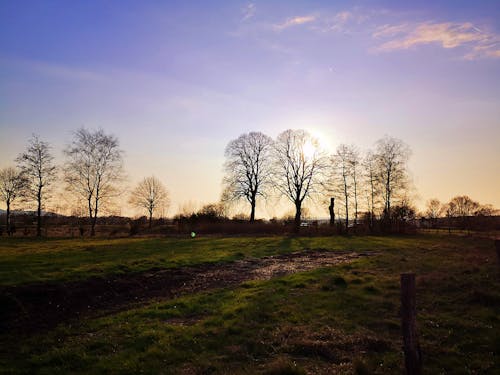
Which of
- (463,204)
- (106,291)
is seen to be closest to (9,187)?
(106,291)

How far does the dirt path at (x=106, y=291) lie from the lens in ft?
37.9

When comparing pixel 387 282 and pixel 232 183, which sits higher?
pixel 232 183

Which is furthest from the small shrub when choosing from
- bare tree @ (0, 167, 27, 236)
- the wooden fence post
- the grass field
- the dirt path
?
bare tree @ (0, 167, 27, 236)

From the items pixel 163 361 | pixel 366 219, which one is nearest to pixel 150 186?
pixel 366 219

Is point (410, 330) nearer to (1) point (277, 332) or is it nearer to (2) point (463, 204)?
(1) point (277, 332)

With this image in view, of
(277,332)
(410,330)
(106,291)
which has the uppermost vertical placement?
(410,330)

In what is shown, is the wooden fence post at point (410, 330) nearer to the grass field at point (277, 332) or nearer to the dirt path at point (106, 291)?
the grass field at point (277, 332)

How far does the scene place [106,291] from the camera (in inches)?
586

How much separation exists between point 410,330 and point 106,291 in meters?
12.1

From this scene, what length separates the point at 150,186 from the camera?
3625 inches

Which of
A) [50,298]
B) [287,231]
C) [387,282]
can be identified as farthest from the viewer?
[287,231]

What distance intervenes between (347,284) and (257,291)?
13.3 feet

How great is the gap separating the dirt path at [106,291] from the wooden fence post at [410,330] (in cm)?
971

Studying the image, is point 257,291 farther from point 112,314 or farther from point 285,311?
point 112,314
